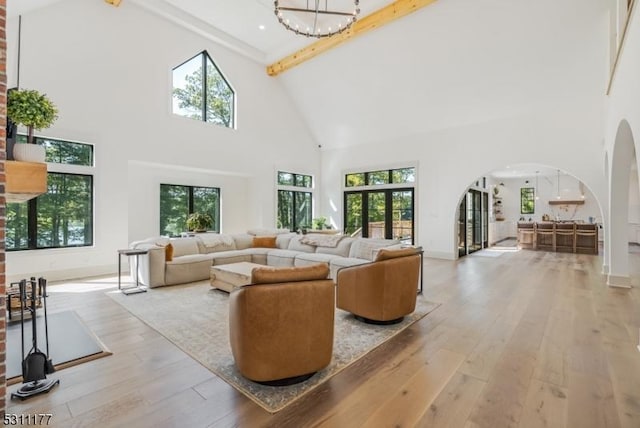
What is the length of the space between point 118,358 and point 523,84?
325 inches

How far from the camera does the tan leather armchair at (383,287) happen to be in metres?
3.19

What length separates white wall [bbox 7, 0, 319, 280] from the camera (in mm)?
5277

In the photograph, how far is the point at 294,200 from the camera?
9977 millimetres

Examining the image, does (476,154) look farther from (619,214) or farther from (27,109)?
(27,109)

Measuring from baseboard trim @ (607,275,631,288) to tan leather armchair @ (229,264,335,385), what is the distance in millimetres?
5662

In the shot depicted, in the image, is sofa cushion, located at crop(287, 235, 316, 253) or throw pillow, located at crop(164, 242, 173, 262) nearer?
throw pillow, located at crop(164, 242, 173, 262)

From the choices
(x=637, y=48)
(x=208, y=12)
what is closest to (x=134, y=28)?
(x=208, y=12)

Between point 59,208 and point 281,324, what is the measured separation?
589cm

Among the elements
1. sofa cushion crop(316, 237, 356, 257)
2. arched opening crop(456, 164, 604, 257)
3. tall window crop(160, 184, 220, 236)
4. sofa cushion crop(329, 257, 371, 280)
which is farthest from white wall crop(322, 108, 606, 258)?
tall window crop(160, 184, 220, 236)

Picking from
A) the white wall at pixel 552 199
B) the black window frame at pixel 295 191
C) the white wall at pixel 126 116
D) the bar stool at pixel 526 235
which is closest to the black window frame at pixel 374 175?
the black window frame at pixel 295 191

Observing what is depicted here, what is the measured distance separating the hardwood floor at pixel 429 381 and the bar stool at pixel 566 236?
699cm

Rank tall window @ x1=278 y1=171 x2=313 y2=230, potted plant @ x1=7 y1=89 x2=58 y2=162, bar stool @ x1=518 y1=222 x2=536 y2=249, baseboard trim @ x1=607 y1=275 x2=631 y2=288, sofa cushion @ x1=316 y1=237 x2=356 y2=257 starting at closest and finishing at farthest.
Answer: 1. potted plant @ x1=7 y1=89 x2=58 y2=162
2. baseboard trim @ x1=607 y1=275 x2=631 y2=288
3. sofa cushion @ x1=316 y1=237 x2=356 y2=257
4. tall window @ x1=278 y1=171 x2=313 y2=230
5. bar stool @ x1=518 y1=222 x2=536 y2=249

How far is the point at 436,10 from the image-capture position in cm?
578

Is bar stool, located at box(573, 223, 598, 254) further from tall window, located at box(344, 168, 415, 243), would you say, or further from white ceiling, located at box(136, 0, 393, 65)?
white ceiling, located at box(136, 0, 393, 65)
